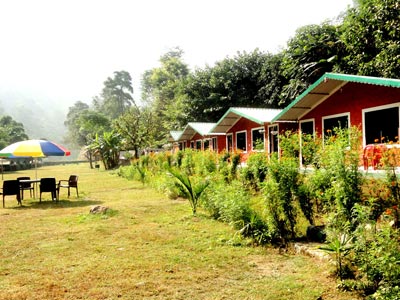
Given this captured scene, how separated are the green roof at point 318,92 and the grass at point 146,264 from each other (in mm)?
7160

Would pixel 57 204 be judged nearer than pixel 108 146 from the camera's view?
Yes

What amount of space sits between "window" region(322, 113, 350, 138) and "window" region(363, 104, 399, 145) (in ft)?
2.73

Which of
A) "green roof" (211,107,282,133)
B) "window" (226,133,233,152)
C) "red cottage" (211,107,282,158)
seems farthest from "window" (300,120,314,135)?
"window" (226,133,233,152)

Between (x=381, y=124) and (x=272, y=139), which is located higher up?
(x=381, y=124)

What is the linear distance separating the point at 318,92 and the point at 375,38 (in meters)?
6.68

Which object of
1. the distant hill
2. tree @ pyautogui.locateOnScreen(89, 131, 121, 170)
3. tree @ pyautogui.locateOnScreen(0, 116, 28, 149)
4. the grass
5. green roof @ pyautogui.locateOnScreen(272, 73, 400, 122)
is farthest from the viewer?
the distant hill

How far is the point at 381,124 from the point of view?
11414 mm

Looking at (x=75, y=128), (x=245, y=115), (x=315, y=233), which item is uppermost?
(x=75, y=128)

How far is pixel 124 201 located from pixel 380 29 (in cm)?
1477

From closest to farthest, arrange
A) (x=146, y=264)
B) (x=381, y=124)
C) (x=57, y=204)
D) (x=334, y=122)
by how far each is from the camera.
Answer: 1. (x=146, y=264)
2. (x=381, y=124)
3. (x=57, y=204)
4. (x=334, y=122)

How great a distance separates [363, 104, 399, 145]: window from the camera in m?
10.9

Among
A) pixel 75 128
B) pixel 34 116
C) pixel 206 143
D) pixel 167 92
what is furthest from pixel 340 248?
pixel 34 116

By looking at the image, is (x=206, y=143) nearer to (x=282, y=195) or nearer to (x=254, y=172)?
A: (x=254, y=172)

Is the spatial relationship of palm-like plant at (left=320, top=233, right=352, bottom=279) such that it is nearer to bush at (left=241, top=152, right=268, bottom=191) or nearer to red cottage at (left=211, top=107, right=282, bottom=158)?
bush at (left=241, top=152, right=268, bottom=191)
